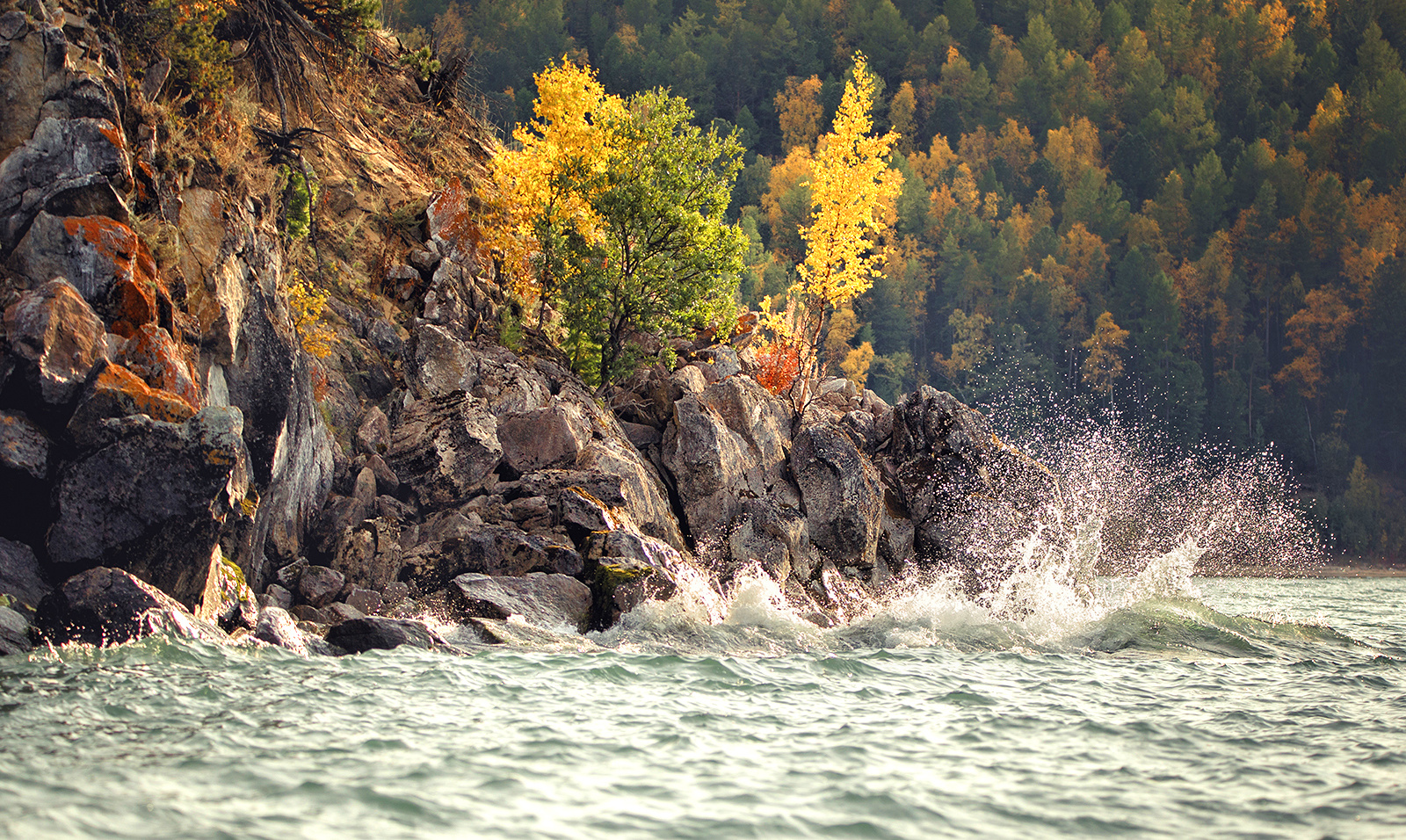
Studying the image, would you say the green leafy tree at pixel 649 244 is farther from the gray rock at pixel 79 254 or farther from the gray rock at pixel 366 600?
the gray rock at pixel 79 254

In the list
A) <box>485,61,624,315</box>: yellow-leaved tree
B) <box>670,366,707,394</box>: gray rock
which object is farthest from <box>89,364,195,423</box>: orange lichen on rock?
<box>670,366,707,394</box>: gray rock

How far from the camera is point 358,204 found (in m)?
25.5

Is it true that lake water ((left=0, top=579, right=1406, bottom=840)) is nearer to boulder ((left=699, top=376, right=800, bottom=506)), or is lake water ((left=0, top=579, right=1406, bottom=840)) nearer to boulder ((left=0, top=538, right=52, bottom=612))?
boulder ((left=0, top=538, right=52, bottom=612))

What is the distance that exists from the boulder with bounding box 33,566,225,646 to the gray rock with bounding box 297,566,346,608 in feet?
12.5

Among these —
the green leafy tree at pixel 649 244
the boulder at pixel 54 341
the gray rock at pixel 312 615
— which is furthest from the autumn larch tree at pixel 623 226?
the boulder at pixel 54 341

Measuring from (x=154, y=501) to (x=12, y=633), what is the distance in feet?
7.55

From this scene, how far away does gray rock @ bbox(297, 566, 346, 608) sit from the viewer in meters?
16.2

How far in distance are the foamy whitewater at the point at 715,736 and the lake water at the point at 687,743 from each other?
41 mm

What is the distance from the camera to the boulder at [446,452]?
19406 millimetres

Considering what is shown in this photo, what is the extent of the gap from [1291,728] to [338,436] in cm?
1698

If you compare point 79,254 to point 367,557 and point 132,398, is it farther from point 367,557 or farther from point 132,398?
point 367,557

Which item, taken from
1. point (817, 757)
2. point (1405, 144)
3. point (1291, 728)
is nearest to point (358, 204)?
point (817, 757)

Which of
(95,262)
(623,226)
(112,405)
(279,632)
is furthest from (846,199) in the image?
(112,405)

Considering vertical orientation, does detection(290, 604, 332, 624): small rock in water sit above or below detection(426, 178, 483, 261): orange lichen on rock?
below
